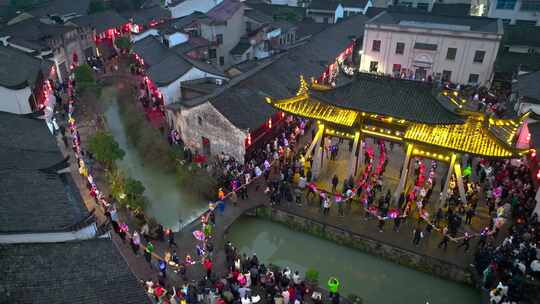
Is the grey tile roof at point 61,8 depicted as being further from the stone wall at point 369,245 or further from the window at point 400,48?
the stone wall at point 369,245

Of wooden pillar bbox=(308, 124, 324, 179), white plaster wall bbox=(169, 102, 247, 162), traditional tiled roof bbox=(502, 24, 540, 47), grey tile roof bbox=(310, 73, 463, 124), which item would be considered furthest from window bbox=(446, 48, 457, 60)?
white plaster wall bbox=(169, 102, 247, 162)

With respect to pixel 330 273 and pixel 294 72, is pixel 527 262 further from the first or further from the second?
pixel 294 72

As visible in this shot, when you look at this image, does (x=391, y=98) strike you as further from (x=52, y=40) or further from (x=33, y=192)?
(x=52, y=40)

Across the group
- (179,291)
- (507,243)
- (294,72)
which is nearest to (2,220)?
(179,291)

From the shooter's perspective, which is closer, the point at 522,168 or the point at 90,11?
the point at 522,168

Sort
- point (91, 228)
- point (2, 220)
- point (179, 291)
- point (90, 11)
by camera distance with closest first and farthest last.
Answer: point (2, 220)
point (91, 228)
point (179, 291)
point (90, 11)
